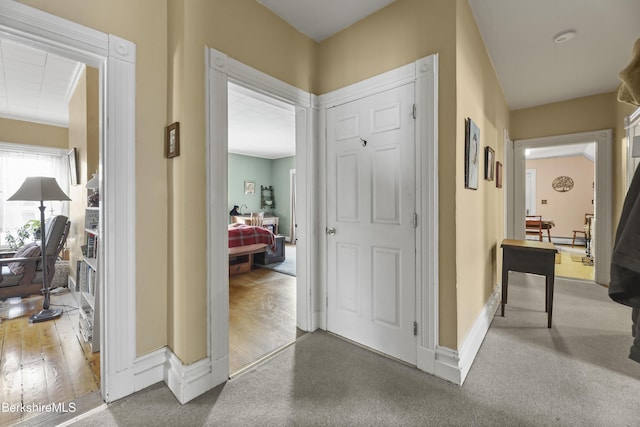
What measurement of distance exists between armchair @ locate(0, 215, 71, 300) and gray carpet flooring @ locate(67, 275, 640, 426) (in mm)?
2332

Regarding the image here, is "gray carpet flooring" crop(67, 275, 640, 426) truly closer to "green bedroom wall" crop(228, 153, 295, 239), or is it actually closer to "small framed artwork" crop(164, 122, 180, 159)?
"small framed artwork" crop(164, 122, 180, 159)

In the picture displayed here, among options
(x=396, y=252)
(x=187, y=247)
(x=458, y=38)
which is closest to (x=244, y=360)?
(x=187, y=247)

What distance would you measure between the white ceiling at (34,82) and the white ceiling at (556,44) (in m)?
3.99

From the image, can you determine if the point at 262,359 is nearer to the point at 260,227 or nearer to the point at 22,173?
the point at 260,227

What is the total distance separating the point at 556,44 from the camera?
2.58 metres

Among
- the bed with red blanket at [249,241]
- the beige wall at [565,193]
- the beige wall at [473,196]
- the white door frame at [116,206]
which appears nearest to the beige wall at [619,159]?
the beige wall at [473,196]

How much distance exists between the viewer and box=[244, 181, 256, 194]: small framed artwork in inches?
323

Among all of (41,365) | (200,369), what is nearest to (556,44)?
(200,369)

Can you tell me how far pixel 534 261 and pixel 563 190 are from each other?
735cm

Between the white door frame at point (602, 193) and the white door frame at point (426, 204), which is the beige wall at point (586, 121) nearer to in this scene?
the white door frame at point (602, 193)

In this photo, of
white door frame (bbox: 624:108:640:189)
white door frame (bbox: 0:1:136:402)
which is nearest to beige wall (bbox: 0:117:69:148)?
white door frame (bbox: 0:1:136:402)

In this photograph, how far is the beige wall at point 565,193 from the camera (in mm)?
7734

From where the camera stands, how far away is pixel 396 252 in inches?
80.2

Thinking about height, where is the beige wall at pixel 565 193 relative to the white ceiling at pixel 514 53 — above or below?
below
